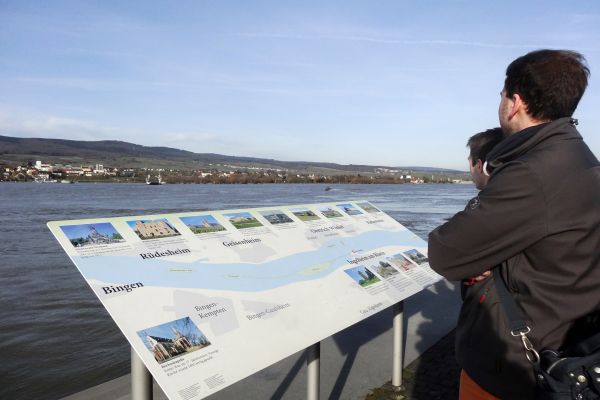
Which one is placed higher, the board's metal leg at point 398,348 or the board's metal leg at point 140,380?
the board's metal leg at point 140,380

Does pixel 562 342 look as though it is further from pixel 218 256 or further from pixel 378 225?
pixel 378 225

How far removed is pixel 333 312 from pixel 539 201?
52.2 inches

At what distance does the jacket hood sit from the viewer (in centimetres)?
165

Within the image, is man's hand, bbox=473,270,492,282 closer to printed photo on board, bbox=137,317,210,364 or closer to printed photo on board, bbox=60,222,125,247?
printed photo on board, bbox=137,317,210,364

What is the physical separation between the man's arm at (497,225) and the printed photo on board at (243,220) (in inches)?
52.1

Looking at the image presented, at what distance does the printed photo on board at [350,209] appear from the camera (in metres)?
3.91

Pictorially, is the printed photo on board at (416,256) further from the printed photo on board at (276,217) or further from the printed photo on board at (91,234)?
the printed photo on board at (91,234)

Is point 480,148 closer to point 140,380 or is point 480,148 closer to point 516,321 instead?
point 516,321

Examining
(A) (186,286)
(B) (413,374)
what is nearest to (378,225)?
(B) (413,374)

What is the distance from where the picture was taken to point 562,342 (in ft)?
5.42

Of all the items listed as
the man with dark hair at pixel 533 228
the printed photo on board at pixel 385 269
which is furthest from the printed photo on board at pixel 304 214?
the man with dark hair at pixel 533 228

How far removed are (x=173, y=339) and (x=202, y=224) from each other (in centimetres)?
79

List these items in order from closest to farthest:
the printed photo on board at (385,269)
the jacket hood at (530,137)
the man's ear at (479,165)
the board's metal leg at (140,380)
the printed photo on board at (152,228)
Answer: the jacket hood at (530,137)
the board's metal leg at (140,380)
the printed photo on board at (152,228)
the man's ear at (479,165)
the printed photo on board at (385,269)

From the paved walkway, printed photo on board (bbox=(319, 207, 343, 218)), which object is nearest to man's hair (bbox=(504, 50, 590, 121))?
printed photo on board (bbox=(319, 207, 343, 218))
